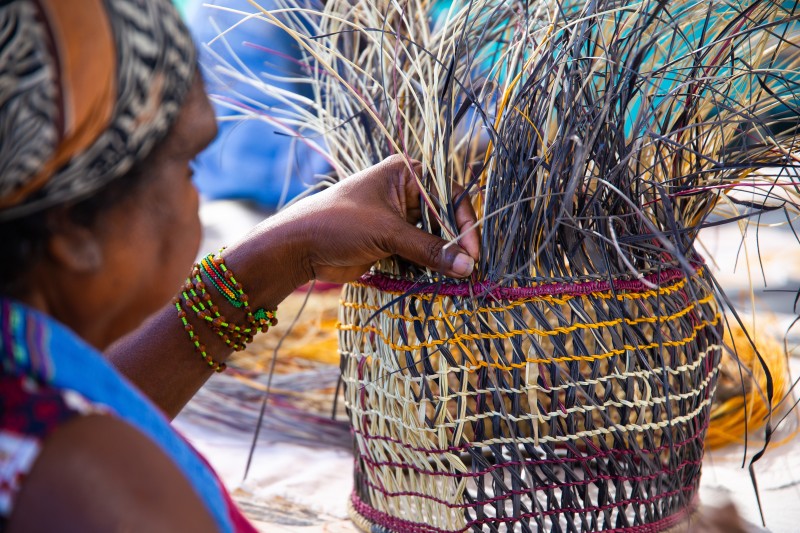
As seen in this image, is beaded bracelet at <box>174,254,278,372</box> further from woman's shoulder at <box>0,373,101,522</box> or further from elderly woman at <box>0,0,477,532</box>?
woman's shoulder at <box>0,373,101,522</box>

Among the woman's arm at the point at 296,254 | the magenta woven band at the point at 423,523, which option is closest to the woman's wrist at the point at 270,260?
the woman's arm at the point at 296,254

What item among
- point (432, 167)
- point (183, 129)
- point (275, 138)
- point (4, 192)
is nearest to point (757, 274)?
point (275, 138)

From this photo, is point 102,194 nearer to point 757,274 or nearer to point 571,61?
point 571,61

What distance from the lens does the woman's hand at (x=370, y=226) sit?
779 millimetres

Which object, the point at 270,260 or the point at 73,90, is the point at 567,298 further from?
the point at 73,90

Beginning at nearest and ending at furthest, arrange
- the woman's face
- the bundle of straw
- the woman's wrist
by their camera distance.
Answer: the woman's face → the bundle of straw → the woman's wrist

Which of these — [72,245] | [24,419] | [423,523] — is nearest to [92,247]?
[72,245]

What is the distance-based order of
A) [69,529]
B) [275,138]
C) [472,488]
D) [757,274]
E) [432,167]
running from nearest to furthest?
[69,529] < [432,167] < [472,488] < [757,274] < [275,138]

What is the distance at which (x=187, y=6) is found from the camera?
2.60 metres

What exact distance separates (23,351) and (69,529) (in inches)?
4.1

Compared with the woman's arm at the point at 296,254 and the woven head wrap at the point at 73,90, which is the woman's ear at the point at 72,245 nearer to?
the woven head wrap at the point at 73,90

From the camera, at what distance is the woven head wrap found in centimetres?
43

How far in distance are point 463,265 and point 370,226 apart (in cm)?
11

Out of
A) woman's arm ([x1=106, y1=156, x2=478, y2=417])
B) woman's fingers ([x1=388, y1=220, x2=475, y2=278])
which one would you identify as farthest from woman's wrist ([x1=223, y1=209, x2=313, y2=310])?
woman's fingers ([x1=388, y1=220, x2=475, y2=278])
